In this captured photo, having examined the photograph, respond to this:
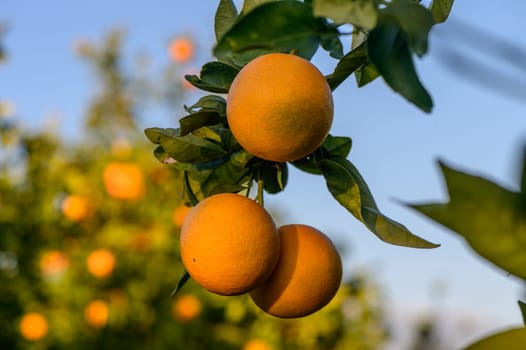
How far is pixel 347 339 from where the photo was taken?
3.77 m

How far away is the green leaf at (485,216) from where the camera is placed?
360mm

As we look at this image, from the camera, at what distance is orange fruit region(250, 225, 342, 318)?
2.45 feet

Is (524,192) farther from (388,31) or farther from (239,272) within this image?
(239,272)

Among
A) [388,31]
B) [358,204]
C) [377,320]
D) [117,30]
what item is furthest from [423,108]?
[117,30]

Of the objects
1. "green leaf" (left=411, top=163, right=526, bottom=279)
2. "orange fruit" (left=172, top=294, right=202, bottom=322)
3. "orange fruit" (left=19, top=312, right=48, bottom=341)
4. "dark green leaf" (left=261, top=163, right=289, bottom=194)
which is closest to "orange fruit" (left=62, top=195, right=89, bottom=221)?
"orange fruit" (left=19, top=312, right=48, bottom=341)

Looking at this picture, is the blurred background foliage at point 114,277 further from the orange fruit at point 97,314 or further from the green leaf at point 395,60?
the green leaf at point 395,60

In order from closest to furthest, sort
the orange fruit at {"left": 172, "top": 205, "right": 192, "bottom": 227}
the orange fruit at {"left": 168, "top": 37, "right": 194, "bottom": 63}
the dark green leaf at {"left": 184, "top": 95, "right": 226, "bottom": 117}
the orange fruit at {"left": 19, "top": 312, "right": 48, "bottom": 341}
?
the dark green leaf at {"left": 184, "top": 95, "right": 226, "bottom": 117}, the orange fruit at {"left": 19, "top": 312, "right": 48, "bottom": 341}, the orange fruit at {"left": 172, "top": 205, "right": 192, "bottom": 227}, the orange fruit at {"left": 168, "top": 37, "right": 194, "bottom": 63}

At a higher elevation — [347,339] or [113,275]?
[113,275]

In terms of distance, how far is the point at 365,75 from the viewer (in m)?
0.77

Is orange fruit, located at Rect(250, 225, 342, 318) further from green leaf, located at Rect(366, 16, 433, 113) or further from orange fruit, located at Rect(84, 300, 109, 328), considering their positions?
orange fruit, located at Rect(84, 300, 109, 328)

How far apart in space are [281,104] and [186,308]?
2731mm

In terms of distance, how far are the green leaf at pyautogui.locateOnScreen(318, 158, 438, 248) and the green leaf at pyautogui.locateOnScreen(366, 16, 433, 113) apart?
0.53ft

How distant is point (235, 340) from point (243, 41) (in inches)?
121

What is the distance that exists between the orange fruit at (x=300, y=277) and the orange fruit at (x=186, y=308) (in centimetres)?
255
